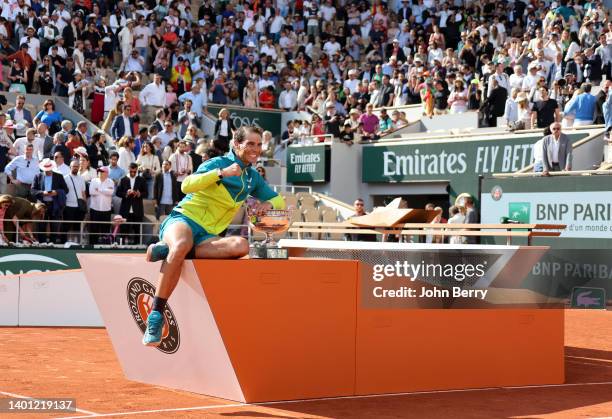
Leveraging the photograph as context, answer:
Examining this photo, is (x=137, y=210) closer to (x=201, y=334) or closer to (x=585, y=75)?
(x=585, y=75)

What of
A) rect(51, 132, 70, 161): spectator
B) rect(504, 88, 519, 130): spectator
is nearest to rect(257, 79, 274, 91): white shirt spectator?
rect(504, 88, 519, 130): spectator

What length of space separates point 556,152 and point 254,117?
37.5 feet

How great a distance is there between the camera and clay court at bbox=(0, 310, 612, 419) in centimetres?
828

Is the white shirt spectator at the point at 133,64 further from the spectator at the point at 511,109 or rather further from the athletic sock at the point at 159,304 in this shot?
the athletic sock at the point at 159,304

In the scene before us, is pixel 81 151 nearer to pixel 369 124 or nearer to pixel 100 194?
pixel 100 194

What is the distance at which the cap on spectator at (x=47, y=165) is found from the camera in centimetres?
1950

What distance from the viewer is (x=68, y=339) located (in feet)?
47.1

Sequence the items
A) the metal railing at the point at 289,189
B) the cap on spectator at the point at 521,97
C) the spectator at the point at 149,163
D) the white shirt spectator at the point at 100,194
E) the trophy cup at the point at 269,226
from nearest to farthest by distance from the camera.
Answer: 1. the trophy cup at the point at 269,226
2. the white shirt spectator at the point at 100,194
3. the spectator at the point at 149,163
4. the cap on spectator at the point at 521,97
5. the metal railing at the point at 289,189

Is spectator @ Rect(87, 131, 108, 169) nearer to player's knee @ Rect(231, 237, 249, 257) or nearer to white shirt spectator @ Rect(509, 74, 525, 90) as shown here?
white shirt spectator @ Rect(509, 74, 525, 90)

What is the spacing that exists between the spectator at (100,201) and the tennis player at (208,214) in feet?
37.1

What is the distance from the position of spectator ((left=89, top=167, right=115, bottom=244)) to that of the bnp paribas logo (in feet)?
26.4

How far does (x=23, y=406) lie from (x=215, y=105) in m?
21.7

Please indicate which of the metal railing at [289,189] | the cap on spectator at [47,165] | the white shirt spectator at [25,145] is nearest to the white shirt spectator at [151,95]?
the metal railing at [289,189]

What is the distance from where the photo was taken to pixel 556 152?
69.0 feet
